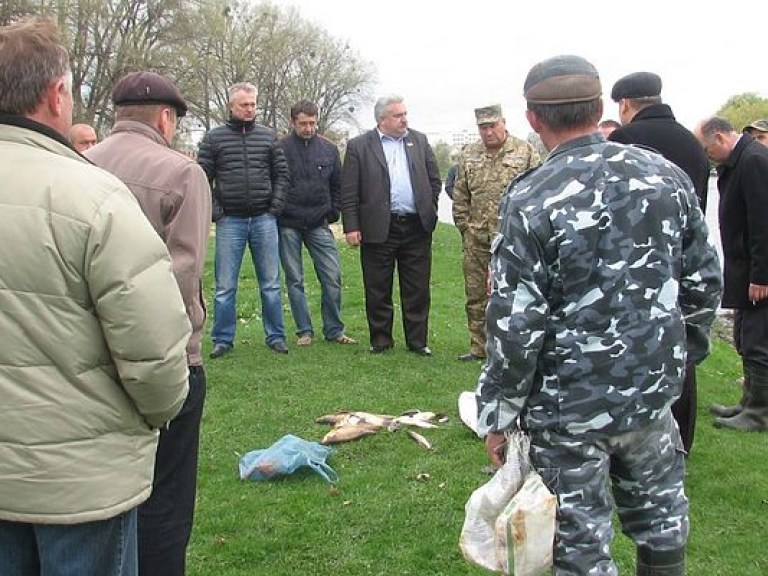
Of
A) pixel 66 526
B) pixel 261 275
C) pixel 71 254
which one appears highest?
pixel 71 254

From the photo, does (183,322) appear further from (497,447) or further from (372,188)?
(372,188)

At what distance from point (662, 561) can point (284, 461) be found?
98.5 inches

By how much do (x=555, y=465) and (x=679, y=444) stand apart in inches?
20.6

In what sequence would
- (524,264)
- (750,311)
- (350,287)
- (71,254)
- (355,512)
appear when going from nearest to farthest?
(71,254), (524,264), (355,512), (750,311), (350,287)

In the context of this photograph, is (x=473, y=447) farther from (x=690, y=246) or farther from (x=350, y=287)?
(x=350, y=287)

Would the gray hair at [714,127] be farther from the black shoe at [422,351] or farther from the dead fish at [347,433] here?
the black shoe at [422,351]

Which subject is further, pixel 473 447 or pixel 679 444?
pixel 473 447

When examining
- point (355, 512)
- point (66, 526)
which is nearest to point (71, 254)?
point (66, 526)

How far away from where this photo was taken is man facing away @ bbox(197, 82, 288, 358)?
7629 mm

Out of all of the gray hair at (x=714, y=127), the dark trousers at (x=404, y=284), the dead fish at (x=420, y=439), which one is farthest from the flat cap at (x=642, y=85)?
the dark trousers at (x=404, y=284)

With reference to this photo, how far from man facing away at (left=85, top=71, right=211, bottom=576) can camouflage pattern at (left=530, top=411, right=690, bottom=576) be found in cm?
134

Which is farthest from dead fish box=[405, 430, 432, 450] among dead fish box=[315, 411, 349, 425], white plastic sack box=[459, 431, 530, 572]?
white plastic sack box=[459, 431, 530, 572]

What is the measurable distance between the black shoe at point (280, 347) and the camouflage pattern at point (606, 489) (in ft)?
17.5

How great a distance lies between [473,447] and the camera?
5414 millimetres
